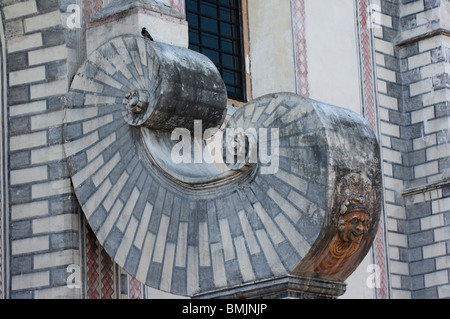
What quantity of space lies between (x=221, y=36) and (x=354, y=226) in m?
6.37

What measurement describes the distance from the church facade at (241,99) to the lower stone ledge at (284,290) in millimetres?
252

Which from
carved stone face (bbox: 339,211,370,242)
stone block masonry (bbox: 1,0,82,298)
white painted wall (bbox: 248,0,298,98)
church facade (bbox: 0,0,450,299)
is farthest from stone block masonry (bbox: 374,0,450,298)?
carved stone face (bbox: 339,211,370,242)

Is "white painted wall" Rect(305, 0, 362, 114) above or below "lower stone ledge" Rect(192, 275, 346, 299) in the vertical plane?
above

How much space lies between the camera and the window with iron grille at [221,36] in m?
18.2

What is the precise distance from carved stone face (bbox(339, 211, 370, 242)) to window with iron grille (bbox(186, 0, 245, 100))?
583 cm

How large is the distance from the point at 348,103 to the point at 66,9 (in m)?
5.55

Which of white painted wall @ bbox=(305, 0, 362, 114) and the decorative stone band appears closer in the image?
the decorative stone band

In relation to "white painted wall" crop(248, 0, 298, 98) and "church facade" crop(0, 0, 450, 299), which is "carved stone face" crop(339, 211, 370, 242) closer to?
"church facade" crop(0, 0, 450, 299)

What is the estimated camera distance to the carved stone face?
12.6 meters

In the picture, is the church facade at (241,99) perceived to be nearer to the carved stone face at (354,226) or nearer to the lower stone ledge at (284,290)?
the lower stone ledge at (284,290)

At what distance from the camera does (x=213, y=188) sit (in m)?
13.3
